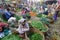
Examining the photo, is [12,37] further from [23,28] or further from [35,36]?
[35,36]

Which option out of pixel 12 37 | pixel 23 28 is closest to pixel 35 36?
pixel 23 28

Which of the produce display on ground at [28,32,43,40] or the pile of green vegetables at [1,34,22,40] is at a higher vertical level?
the pile of green vegetables at [1,34,22,40]

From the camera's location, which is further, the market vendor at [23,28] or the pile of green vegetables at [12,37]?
the market vendor at [23,28]

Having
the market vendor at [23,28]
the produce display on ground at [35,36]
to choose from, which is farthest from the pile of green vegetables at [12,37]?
the produce display on ground at [35,36]

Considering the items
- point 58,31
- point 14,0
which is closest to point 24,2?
point 14,0

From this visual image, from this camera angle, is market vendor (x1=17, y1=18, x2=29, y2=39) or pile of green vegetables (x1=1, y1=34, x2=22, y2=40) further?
market vendor (x1=17, y1=18, x2=29, y2=39)

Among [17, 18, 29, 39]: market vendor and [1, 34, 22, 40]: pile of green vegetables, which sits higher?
[17, 18, 29, 39]: market vendor

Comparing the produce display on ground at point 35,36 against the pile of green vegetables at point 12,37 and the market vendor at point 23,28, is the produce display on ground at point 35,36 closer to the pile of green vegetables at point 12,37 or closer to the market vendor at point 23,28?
the market vendor at point 23,28

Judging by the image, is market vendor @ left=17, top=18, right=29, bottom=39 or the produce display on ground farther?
market vendor @ left=17, top=18, right=29, bottom=39

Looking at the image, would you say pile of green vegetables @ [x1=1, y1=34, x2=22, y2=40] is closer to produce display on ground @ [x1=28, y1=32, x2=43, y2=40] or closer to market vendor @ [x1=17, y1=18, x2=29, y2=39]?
market vendor @ [x1=17, y1=18, x2=29, y2=39]

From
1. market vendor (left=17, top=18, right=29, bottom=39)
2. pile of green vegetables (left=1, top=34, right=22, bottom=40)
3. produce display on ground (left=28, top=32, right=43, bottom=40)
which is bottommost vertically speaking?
produce display on ground (left=28, top=32, right=43, bottom=40)

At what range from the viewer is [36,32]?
13.9 ft

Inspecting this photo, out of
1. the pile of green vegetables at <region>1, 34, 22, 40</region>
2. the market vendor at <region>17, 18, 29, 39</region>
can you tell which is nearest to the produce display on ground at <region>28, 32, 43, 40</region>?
the market vendor at <region>17, 18, 29, 39</region>

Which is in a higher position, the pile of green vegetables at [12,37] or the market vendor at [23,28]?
the market vendor at [23,28]
